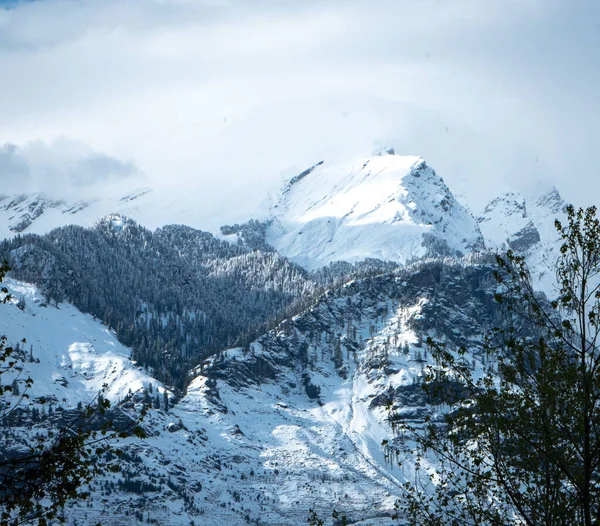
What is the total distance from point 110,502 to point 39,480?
162772 millimetres

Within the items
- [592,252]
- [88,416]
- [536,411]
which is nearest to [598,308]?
[592,252]

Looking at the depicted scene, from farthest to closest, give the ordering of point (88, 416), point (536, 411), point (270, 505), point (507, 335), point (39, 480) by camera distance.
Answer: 1. point (270, 505)
2. point (507, 335)
3. point (536, 411)
4. point (88, 416)
5. point (39, 480)

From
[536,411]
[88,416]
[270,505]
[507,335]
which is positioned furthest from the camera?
[270,505]

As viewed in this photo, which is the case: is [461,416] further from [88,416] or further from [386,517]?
[386,517]

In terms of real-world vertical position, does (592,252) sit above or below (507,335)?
above

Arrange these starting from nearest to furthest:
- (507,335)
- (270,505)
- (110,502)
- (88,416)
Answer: (88,416) < (507,335) < (110,502) < (270,505)

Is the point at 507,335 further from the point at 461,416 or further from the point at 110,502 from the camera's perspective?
the point at 110,502

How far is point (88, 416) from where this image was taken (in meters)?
26.8

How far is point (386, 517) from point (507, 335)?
156 metres

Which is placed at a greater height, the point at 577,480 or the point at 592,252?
the point at 592,252

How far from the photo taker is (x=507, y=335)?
32.2 m

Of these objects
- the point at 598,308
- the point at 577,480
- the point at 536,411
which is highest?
the point at 598,308

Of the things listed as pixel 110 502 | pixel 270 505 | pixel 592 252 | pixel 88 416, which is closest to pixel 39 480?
pixel 88 416

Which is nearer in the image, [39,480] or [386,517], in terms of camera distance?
[39,480]
